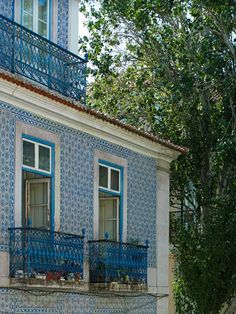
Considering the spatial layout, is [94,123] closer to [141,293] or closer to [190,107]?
[141,293]

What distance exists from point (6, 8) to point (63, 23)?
1.98 metres

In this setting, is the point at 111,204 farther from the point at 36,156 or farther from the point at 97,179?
the point at 36,156

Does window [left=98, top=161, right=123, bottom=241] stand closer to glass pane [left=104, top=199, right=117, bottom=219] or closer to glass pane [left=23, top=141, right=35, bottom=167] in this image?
glass pane [left=104, top=199, right=117, bottom=219]

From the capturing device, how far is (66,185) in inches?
625

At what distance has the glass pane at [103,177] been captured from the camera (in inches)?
669

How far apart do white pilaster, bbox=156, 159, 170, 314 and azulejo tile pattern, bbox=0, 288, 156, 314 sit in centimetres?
35

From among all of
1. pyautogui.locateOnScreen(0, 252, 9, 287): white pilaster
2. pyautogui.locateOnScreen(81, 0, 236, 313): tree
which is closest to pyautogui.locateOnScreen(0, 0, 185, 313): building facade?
pyautogui.locateOnScreen(0, 252, 9, 287): white pilaster

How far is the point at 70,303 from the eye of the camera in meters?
15.6

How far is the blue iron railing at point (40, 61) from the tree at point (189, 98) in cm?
517

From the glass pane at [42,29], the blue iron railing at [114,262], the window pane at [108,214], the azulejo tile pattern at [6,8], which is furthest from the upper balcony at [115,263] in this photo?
the azulejo tile pattern at [6,8]

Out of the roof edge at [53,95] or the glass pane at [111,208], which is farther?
the glass pane at [111,208]

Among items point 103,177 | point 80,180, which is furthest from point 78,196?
point 103,177

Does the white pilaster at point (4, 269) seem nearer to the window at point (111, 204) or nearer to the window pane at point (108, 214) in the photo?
the window at point (111, 204)

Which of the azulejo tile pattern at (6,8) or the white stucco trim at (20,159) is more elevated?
the azulejo tile pattern at (6,8)
